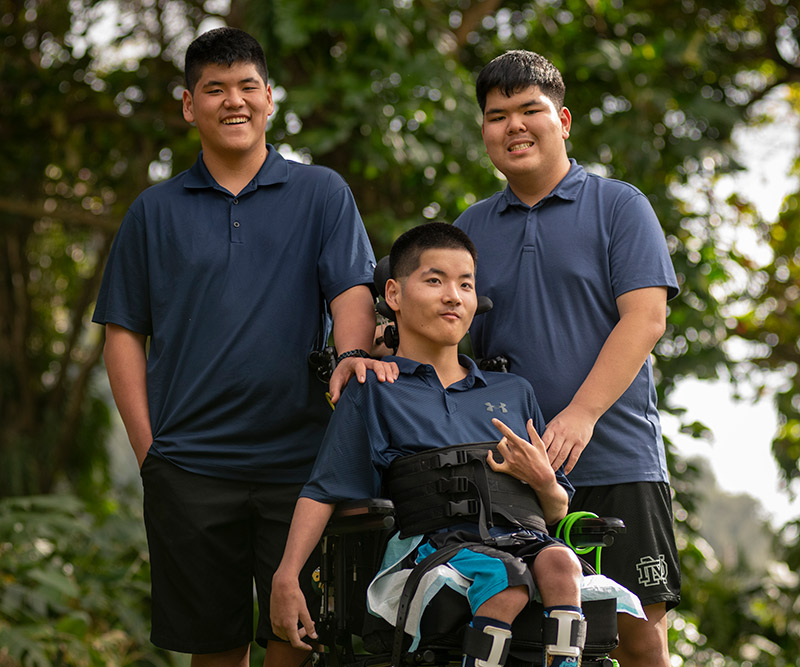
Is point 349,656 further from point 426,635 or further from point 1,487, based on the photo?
point 1,487

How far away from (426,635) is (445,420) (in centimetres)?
54

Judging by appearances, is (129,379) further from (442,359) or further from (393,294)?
(442,359)

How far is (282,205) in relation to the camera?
109 inches

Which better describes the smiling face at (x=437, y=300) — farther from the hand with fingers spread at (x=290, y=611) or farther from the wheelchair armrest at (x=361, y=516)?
the hand with fingers spread at (x=290, y=611)

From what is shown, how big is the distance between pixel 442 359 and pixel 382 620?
670mm

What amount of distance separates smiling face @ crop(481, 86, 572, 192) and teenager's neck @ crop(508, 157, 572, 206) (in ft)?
0.06

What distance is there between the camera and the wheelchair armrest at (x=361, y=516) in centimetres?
220

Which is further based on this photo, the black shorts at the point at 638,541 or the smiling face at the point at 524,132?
the smiling face at the point at 524,132

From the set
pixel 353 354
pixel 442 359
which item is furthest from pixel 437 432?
pixel 353 354

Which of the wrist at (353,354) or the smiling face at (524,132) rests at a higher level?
the smiling face at (524,132)

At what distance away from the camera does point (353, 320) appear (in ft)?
8.78

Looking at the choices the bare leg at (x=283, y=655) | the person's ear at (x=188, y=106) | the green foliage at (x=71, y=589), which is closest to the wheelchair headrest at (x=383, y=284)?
the person's ear at (x=188, y=106)

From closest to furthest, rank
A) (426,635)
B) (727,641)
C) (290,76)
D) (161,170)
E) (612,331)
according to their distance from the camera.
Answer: (426,635), (612,331), (290,76), (727,641), (161,170)

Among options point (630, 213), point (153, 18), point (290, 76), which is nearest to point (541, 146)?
point (630, 213)
